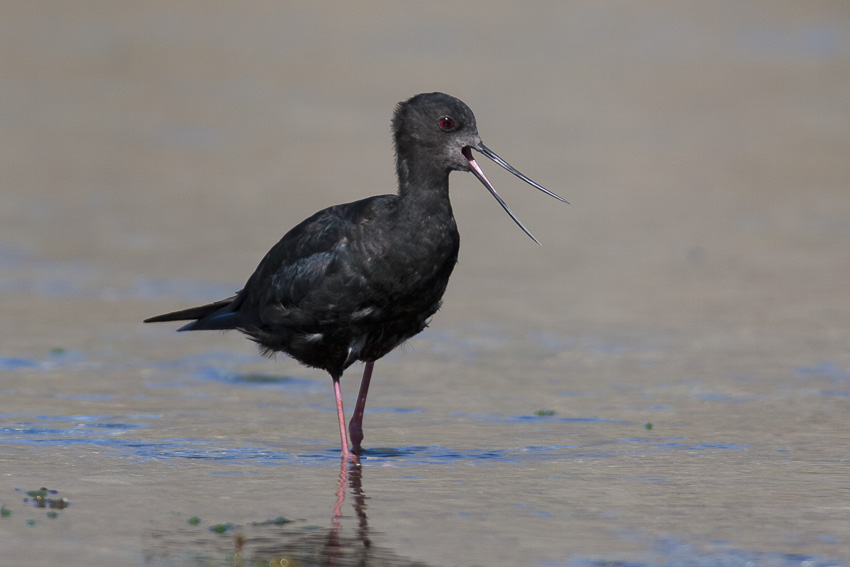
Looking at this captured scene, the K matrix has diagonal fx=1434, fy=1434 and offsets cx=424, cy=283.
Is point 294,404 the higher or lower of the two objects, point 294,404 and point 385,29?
the lower

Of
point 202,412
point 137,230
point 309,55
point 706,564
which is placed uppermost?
point 309,55

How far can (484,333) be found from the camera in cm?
1024

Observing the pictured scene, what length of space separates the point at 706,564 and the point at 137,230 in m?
8.49

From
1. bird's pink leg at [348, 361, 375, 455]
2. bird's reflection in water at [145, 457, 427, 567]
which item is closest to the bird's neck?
bird's pink leg at [348, 361, 375, 455]

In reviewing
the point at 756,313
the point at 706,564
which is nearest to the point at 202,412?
the point at 706,564

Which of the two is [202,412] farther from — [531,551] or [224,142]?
[224,142]

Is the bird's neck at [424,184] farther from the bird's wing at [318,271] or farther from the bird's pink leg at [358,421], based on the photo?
the bird's pink leg at [358,421]

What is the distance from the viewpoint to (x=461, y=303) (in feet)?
36.3

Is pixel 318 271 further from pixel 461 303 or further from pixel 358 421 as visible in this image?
pixel 461 303

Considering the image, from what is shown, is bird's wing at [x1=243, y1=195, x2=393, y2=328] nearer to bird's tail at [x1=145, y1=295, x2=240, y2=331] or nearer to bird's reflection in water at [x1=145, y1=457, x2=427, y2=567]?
bird's tail at [x1=145, y1=295, x2=240, y2=331]

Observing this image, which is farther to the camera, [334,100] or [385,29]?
[385,29]

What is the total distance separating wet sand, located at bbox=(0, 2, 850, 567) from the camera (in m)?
6.16

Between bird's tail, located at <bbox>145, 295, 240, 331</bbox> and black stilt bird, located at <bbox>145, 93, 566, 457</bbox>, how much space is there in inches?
18.1

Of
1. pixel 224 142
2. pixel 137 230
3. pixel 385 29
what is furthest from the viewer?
pixel 385 29
